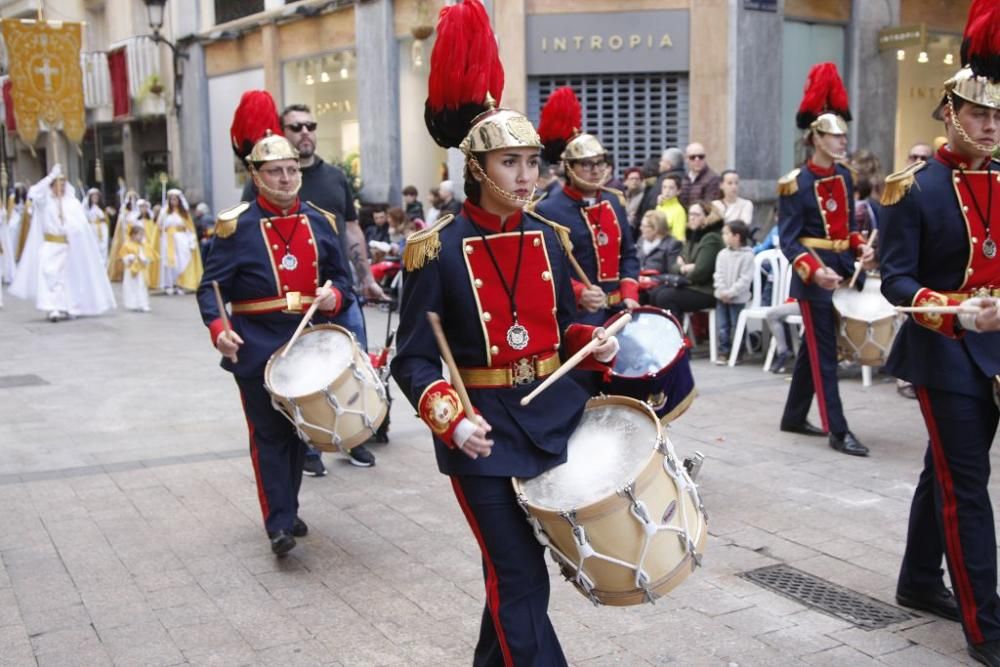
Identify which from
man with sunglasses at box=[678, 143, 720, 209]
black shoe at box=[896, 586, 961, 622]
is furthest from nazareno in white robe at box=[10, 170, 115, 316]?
black shoe at box=[896, 586, 961, 622]

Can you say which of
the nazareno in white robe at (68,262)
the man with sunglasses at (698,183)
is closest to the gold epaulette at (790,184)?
the man with sunglasses at (698,183)

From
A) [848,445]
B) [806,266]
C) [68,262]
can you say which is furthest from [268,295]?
[68,262]

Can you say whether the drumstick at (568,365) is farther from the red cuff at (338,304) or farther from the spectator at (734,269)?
the spectator at (734,269)

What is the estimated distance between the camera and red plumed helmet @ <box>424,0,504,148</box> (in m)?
3.55

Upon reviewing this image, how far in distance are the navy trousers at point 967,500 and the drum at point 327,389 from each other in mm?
2628

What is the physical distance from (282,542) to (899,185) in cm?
327

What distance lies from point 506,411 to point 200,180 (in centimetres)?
2503

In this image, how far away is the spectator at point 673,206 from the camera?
12.8m

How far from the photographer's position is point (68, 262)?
1686 centimetres

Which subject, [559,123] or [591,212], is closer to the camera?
[591,212]

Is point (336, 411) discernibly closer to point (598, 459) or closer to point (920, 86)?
point (598, 459)

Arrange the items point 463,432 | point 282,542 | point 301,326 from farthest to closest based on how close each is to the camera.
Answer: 1. point 301,326
2. point 282,542
3. point 463,432

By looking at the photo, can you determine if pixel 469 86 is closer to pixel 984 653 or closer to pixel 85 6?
pixel 984 653

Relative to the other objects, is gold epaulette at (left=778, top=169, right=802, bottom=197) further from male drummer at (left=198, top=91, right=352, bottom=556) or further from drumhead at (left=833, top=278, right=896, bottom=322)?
male drummer at (left=198, top=91, right=352, bottom=556)
